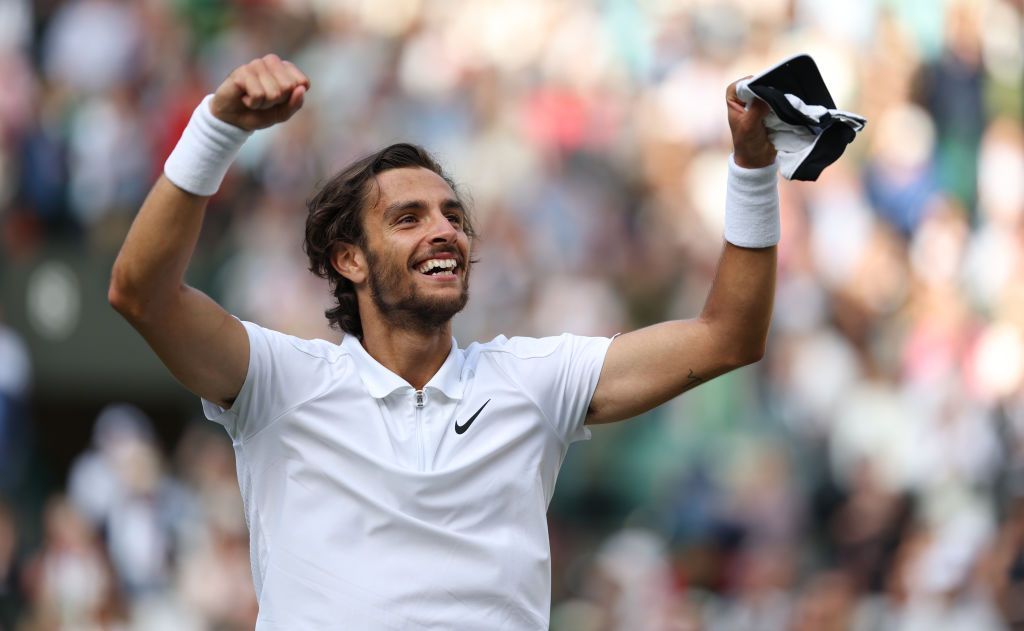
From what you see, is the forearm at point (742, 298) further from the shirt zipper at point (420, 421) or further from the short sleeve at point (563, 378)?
the shirt zipper at point (420, 421)

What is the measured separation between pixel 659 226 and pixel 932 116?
185 cm

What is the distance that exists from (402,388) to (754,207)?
34.6 inches

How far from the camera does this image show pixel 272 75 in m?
2.98

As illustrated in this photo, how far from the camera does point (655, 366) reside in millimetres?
3410

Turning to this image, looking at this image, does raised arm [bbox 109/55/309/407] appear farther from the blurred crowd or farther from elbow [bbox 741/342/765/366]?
the blurred crowd

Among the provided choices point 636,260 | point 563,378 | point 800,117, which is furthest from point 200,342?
point 636,260

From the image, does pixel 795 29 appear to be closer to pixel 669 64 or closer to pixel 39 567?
pixel 669 64

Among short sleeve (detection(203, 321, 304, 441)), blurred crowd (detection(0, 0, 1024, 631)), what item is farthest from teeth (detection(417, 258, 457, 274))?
blurred crowd (detection(0, 0, 1024, 631))


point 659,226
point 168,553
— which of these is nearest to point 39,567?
point 168,553

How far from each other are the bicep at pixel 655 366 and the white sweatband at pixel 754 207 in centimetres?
22

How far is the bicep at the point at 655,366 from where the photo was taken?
3.36m

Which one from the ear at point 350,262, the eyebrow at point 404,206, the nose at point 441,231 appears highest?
the eyebrow at point 404,206

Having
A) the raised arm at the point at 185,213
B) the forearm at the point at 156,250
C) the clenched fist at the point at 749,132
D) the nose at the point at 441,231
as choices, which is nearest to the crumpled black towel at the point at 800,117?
the clenched fist at the point at 749,132

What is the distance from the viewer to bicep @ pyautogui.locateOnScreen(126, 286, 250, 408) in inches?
122
